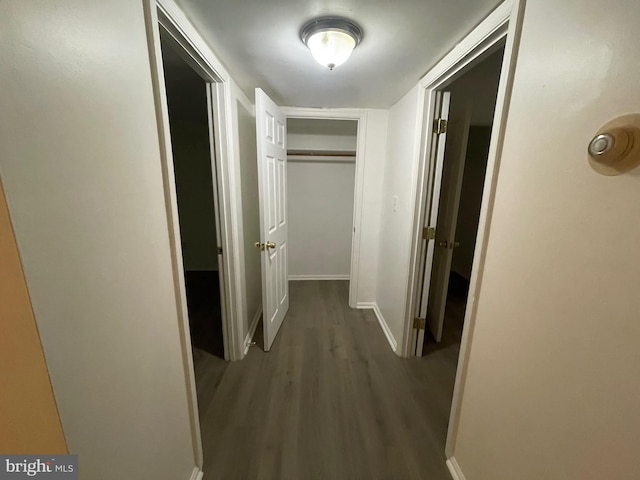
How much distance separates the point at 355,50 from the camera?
1.34 m

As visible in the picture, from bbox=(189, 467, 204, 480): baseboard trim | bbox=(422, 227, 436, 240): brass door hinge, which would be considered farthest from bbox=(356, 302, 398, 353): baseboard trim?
bbox=(189, 467, 204, 480): baseboard trim

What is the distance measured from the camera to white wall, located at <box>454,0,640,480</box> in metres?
0.56

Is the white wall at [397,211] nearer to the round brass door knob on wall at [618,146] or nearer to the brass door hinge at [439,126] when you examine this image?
the brass door hinge at [439,126]

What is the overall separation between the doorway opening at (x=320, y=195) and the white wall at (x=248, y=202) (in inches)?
37.0

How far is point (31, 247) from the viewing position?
0.47 meters

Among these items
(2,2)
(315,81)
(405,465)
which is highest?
(315,81)

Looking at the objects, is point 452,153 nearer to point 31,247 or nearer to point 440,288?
point 440,288

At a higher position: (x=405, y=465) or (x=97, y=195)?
(x=97, y=195)

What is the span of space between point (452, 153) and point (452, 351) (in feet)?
5.43

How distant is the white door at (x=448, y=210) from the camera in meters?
1.92

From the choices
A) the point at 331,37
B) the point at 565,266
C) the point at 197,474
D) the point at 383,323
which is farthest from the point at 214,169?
the point at 383,323

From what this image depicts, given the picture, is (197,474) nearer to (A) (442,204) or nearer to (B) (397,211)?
(B) (397,211)

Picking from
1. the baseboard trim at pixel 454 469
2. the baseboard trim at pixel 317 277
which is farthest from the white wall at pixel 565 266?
the baseboard trim at pixel 317 277

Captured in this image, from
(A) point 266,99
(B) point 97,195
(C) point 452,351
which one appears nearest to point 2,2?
(B) point 97,195
